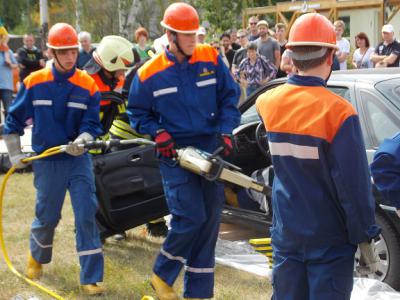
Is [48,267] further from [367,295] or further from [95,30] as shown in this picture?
[95,30]

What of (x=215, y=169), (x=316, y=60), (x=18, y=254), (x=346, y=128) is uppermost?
(x=316, y=60)

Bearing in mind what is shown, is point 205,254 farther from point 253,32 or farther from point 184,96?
point 253,32

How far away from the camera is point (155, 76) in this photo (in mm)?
4895

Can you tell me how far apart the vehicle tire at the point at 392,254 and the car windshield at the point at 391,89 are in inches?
33.1

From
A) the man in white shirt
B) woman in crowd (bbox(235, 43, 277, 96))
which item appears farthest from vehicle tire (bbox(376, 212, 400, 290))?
the man in white shirt

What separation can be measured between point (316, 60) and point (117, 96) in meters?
3.43

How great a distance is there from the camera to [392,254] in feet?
16.3

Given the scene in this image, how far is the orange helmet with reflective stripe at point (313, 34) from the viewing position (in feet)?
10.4

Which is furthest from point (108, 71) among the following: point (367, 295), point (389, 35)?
point (389, 35)

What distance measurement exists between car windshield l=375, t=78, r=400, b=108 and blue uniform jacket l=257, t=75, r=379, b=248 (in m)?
2.09

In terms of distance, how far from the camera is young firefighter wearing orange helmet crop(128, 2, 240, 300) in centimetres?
486

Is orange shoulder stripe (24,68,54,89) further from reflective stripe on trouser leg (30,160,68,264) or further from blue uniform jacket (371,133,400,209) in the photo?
blue uniform jacket (371,133,400,209)

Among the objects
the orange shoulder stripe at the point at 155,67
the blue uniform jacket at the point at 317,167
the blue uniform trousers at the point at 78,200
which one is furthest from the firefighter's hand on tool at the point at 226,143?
the blue uniform jacket at the point at 317,167

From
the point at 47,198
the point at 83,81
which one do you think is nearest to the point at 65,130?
the point at 83,81
